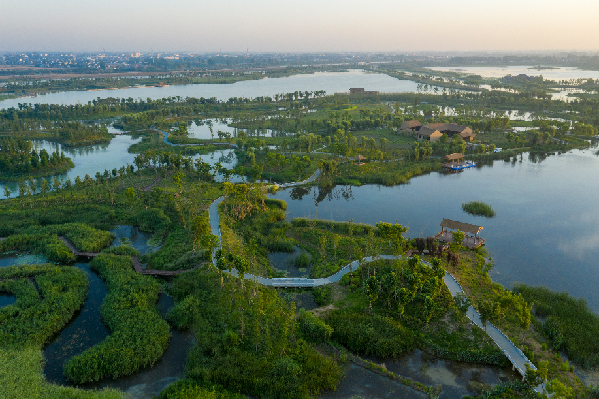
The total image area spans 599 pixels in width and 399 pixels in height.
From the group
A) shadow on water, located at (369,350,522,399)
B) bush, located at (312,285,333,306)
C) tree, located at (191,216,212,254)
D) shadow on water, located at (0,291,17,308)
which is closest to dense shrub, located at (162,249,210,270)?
tree, located at (191,216,212,254)

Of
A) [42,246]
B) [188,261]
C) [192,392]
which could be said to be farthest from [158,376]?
[42,246]

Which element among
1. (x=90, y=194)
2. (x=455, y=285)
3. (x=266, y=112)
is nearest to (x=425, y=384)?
(x=455, y=285)

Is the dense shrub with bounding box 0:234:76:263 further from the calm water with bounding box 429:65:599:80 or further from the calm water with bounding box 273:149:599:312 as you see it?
the calm water with bounding box 429:65:599:80

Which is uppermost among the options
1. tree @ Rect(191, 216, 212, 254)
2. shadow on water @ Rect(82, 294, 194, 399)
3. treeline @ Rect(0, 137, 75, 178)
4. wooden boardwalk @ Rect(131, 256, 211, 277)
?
treeline @ Rect(0, 137, 75, 178)

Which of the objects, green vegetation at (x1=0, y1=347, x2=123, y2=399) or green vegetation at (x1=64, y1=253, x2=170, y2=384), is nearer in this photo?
green vegetation at (x1=0, y1=347, x2=123, y2=399)

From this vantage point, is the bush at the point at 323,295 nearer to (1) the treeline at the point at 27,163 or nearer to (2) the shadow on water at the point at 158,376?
(2) the shadow on water at the point at 158,376

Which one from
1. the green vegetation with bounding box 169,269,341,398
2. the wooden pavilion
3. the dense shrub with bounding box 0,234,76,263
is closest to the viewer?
the green vegetation with bounding box 169,269,341,398

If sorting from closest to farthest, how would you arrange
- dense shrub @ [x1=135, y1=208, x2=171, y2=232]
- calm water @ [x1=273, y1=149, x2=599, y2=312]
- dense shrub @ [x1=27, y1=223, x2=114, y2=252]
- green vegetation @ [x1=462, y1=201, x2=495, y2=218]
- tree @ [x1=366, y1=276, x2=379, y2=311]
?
tree @ [x1=366, y1=276, x2=379, y2=311] < calm water @ [x1=273, y1=149, x2=599, y2=312] < dense shrub @ [x1=27, y1=223, x2=114, y2=252] < dense shrub @ [x1=135, y1=208, x2=171, y2=232] < green vegetation @ [x1=462, y1=201, x2=495, y2=218]

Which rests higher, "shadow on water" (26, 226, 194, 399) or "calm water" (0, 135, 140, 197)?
"calm water" (0, 135, 140, 197)
